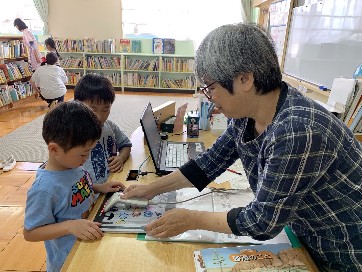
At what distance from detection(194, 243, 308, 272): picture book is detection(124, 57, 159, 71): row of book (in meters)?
6.74

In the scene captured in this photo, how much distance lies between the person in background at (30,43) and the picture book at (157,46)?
8.70 feet

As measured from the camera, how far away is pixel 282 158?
69 cm

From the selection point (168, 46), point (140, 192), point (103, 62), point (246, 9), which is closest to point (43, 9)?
point (103, 62)

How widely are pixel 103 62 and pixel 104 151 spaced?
6.34 meters

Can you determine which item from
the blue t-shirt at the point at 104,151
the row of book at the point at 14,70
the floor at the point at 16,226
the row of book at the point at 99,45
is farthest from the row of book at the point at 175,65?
the blue t-shirt at the point at 104,151

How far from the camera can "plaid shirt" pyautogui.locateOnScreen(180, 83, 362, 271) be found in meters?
0.69

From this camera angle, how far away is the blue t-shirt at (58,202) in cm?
95

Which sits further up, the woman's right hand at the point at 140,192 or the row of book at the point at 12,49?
the row of book at the point at 12,49

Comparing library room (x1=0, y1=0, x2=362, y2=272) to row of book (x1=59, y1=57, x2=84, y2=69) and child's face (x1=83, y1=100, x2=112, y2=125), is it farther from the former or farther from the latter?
row of book (x1=59, y1=57, x2=84, y2=69)

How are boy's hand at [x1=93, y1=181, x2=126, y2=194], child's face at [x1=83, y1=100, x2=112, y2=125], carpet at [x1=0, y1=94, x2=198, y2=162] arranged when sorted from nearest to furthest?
boy's hand at [x1=93, y1=181, x2=126, y2=194]
child's face at [x1=83, y1=100, x2=112, y2=125]
carpet at [x1=0, y1=94, x2=198, y2=162]

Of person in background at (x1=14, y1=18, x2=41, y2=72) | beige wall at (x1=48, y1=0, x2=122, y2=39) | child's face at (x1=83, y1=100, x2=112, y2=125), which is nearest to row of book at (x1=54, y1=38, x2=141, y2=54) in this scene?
beige wall at (x1=48, y1=0, x2=122, y2=39)

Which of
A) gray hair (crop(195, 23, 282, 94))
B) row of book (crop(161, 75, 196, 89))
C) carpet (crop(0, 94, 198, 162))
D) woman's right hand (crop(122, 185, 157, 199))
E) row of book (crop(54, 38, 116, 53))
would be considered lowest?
carpet (crop(0, 94, 198, 162))

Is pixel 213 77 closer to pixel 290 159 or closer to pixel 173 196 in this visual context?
pixel 290 159

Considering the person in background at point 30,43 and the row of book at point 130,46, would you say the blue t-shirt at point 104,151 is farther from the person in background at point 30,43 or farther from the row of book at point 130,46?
the row of book at point 130,46
